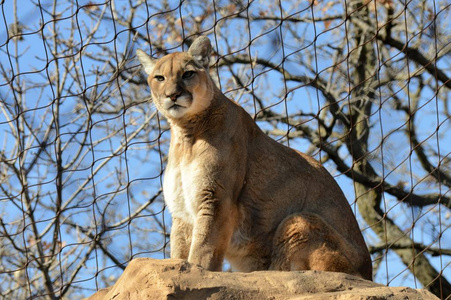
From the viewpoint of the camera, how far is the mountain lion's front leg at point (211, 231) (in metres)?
5.34

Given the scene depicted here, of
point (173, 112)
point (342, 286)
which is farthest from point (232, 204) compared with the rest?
point (342, 286)

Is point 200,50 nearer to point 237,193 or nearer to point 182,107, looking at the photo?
point 182,107

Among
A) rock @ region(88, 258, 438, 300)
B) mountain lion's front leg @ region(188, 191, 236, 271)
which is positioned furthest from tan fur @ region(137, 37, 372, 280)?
rock @ region(88, 258, 438, 300)

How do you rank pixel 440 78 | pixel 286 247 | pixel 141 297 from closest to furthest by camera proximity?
pixel 141 297
pixel 286 247
pixel 440 78

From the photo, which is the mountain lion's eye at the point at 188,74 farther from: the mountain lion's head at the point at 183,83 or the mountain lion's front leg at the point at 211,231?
the mountain lion's front leg at the point at 211,231

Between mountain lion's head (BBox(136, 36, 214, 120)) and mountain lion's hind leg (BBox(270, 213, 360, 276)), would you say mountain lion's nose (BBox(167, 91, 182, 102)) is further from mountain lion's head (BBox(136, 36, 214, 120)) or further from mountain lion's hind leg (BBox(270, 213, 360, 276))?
mountain lion's hind leg (BBox(270, 213, 360, 276))

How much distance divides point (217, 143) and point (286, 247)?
0.77 meters

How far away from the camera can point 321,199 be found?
577 cm

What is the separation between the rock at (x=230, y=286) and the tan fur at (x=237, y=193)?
0.97 m

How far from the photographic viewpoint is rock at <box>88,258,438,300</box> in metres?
4.17

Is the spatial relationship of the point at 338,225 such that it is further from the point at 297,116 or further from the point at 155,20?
the point at 155,20

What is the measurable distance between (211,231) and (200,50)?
1244 mm

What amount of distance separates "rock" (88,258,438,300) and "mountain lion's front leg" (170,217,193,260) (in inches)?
50.2

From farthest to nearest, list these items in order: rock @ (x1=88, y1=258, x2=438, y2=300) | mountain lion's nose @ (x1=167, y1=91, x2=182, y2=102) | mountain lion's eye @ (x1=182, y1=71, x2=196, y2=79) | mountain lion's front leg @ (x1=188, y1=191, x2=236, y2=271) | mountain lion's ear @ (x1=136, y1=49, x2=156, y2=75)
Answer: mountain lion's ear @ (x1=136, y1=49, x2=156, y2=75)
mountain lion's eye @ (x1=182, y1=71, x2=196, y2=79)
mountain lion's nose @ (x1=167, y1=91, x2=182, y2=102)
mountain lion's front leg @ (x1=188, y1=191, x2=236, y2=271)
rock @ (x1=88, y1=258, x2=438, y2=300)
